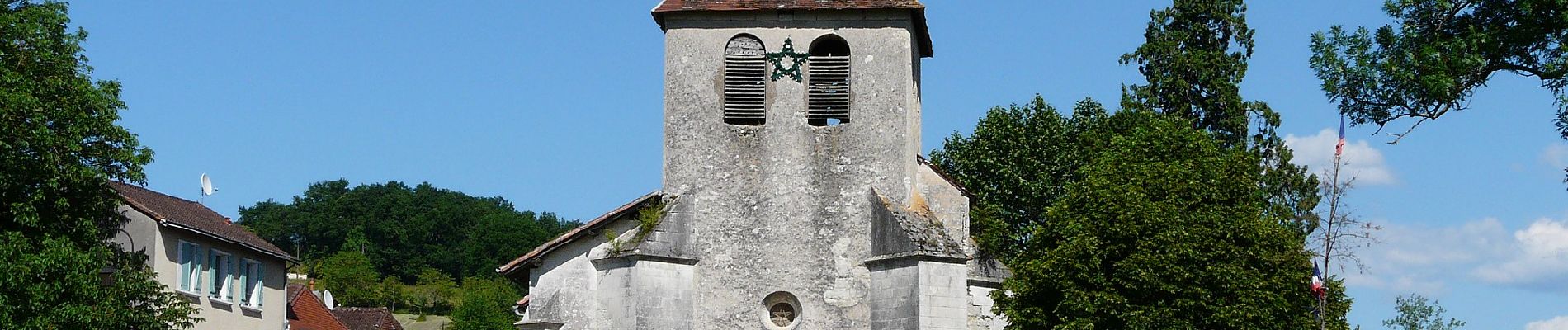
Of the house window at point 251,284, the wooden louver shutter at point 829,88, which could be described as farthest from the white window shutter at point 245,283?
the wooden louver shutter at point 829,88

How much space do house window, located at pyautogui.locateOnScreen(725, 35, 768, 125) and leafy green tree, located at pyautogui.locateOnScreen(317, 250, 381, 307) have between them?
82356mm

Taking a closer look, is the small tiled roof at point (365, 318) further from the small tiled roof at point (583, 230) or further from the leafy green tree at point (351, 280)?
the leafy green tree at point (351, 280)

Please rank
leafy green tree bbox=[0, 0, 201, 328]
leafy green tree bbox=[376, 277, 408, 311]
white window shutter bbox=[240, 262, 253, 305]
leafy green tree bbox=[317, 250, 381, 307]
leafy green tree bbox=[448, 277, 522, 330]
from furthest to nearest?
1. leafy green tree bbox=[376, 277, 408, 311]
2. leafy green tree bbox=[317, 250, 381, 307]
3. leafy green tree bbox=[448, 277, 522, 330]
4. white window shutter bbox=[240, 262, 253, 305]
5. leafy green tree bbox=[0, 0, 201, 328]

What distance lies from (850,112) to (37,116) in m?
12.9

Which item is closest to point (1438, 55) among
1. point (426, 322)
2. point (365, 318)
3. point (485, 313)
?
point (365, 318)

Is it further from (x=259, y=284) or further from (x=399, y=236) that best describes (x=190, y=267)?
(x=399, y=236)

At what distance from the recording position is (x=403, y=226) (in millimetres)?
132750

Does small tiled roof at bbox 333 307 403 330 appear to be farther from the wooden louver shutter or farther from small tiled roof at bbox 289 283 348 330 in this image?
the wooden louver shutter

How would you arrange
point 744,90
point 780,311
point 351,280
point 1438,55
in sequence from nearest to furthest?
Answer: point 1438,55
point 780,311
point 744,90
point 351,280

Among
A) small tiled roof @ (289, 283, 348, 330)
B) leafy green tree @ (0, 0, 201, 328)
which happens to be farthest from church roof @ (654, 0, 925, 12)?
small tiled roof @ (289, 283, 348, 330)

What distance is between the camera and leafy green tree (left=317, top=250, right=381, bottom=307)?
11175 cm

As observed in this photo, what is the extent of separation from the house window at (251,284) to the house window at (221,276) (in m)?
0.67

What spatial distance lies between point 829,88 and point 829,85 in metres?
0.06

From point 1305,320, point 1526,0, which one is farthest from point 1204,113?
point 1526,0
